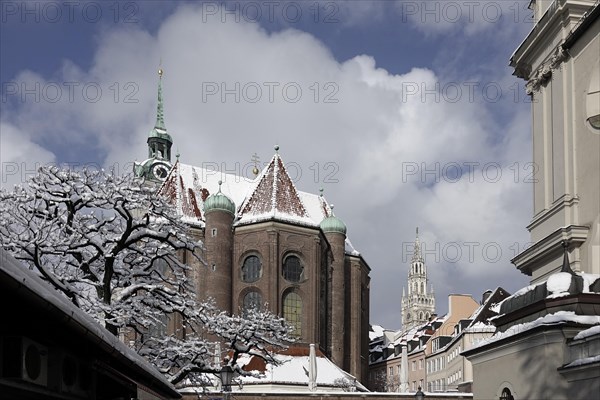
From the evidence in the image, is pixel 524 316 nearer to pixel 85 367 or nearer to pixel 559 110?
pixel 85 367

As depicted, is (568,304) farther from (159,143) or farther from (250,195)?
(159,143)

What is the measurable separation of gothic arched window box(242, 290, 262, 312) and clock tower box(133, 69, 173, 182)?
2950cm

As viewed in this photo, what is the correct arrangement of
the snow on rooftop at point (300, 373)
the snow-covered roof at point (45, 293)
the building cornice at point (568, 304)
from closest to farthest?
the snow-covered roof at point (45, 293) < the building cornice at point (568, 304) < the snow on rooftop at point (300, 373)

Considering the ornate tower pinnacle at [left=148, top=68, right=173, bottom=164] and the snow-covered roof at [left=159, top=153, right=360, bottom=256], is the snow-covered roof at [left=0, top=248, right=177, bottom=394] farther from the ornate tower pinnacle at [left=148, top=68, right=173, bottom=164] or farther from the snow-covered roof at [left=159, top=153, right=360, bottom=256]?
the ornate tower pinnacle at [left=148, top=68, right=173, bottom=164]

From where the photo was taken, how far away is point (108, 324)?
17.0m

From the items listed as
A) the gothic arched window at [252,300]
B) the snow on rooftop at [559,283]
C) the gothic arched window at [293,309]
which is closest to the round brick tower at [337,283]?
the gothic arched window at [293,309]

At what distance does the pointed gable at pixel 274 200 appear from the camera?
6087 centimetres

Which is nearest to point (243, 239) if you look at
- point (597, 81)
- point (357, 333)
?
point (357, 333)

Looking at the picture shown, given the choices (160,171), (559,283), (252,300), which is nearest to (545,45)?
(559,283)

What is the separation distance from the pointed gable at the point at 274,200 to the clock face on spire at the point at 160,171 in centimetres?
2554

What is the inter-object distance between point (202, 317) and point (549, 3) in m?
14.1

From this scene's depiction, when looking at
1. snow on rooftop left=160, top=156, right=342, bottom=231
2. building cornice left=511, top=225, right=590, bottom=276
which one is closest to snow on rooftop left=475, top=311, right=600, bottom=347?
building cornice left=511, top=225, right=590, bottom=276

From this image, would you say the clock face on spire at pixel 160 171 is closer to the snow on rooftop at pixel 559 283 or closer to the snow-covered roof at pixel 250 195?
the snow-covered roof at pixel 250 195

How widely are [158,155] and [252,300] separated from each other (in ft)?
118
